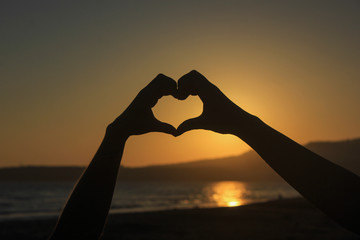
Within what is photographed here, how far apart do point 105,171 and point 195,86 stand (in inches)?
24.6

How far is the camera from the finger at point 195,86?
184 centimetres

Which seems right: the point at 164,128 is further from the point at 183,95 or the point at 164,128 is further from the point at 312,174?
the point at 312,174

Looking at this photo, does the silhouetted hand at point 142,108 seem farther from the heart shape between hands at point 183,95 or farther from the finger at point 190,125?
the finger at point 190,125

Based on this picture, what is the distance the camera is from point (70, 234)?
1604mm

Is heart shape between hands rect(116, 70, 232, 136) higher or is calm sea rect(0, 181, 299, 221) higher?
heart shape between hands rect(116, 70, 232, 136)

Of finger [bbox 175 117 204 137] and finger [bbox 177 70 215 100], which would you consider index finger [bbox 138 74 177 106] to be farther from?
finger [bbox 175 117 204 137]

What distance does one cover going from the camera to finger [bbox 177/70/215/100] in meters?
1.84

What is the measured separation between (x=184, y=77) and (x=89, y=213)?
32.7 inches

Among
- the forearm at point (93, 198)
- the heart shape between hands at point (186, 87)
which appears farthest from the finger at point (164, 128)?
the forearm at point (93, 198)

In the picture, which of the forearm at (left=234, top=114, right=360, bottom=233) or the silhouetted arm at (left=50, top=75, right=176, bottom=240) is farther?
the silhouetted arm at (left=50, top=75, right=176, bottom=240)

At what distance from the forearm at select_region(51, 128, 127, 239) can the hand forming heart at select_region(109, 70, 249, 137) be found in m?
0.14

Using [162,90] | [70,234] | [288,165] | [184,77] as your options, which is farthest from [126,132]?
[288,165]

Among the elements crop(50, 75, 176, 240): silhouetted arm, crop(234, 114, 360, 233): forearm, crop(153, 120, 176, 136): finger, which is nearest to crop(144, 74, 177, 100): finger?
crop(50, 75, 176, 240): silhouetted arm

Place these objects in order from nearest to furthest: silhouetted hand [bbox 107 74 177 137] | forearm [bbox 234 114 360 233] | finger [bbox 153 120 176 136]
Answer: forearm [bbox 234 114 360 233] < silhouetted hand [bbox 107 74 177 137] < finger [bbox 153 120 176 136]
